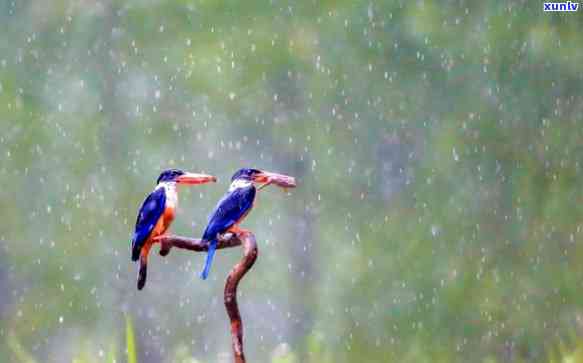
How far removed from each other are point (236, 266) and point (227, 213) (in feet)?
0.49

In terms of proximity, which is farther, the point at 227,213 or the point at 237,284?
the point at 227,213

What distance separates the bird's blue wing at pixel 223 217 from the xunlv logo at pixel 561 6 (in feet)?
9.00

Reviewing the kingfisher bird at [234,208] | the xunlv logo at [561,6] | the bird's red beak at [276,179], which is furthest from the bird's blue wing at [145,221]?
the xunlv logo at [561,6]

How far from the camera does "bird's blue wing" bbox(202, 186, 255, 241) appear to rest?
207 centimetres

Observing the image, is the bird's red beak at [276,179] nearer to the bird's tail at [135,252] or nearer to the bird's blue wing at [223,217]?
the bird's blue wing at [223,217]

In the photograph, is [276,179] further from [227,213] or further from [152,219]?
[152,219]

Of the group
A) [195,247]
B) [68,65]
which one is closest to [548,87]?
[68,65]

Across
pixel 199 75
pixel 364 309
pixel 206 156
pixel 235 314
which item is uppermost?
pixel 199 75

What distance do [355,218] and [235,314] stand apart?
262 cm

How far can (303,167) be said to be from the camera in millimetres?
→ 4512

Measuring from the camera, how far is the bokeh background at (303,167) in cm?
445

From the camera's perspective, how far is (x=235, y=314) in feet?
6.57

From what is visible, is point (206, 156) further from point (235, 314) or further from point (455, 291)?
point (235, 314)

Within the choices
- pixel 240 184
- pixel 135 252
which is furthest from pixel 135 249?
pixel 240 184
